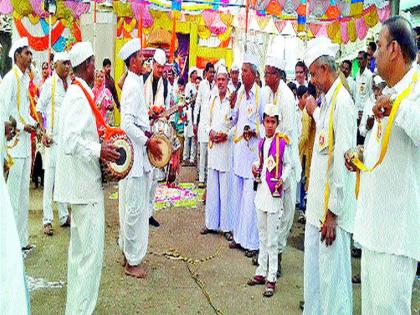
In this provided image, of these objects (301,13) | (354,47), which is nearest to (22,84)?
(301,13)

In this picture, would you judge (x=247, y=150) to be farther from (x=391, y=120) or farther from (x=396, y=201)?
(x=391, y=120)

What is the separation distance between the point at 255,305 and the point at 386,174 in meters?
2.50

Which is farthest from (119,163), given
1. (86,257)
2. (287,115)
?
(287,115)

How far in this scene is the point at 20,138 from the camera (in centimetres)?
591

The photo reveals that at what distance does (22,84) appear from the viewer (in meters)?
5.92

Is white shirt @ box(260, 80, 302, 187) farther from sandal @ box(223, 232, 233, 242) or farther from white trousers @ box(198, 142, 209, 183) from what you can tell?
white trousers @ box(198, 142, 209, 183)

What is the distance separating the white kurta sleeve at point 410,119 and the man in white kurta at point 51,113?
17.1 ft

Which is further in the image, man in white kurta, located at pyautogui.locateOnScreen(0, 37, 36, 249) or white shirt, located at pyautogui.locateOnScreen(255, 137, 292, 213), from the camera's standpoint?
man in white kurta, located at pyautogui.locateOnScreen(0, 37, 36, 249)

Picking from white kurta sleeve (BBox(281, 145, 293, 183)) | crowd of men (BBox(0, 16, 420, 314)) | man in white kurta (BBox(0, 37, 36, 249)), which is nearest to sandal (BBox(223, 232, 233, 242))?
crowd of men (BBox(0, 16, 420, 314))

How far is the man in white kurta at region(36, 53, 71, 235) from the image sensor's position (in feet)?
22.4

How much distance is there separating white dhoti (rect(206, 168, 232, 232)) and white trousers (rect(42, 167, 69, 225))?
2.04m

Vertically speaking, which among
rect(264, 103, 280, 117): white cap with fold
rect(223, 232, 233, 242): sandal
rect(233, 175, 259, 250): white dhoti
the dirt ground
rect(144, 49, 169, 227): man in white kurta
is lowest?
the dirt ground

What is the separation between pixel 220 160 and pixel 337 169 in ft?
11.6

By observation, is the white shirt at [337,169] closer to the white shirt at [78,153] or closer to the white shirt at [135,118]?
the white shirt at [78,153]
